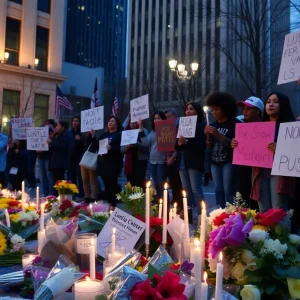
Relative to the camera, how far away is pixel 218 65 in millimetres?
48344

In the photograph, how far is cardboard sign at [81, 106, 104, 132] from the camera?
7.57 meters

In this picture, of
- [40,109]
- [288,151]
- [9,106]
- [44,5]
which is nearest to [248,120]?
[288,151]

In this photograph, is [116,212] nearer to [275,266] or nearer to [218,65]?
[275,266]

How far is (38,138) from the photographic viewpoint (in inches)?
347

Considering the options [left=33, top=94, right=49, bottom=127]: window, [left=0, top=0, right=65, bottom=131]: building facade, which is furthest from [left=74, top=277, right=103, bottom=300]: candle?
[left=33, top=94, right=49, bottom=127]: window

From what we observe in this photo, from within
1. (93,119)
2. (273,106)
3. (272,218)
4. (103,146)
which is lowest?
(272,218)

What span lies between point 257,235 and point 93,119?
6.11 metres

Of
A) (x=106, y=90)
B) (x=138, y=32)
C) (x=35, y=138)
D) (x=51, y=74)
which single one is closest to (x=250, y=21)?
(x=35, y=138)

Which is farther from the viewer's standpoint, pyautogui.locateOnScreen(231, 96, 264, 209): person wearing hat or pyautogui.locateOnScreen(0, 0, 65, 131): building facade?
pyautogui.locateOnScreen(0, 0, 65, 131): building facade

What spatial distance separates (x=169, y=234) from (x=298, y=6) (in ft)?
30.1

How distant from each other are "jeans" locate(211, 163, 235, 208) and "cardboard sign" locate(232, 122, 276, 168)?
912 mm

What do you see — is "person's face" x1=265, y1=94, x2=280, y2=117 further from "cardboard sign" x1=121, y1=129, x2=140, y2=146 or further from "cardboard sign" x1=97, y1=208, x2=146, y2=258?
"cardboard sign" x1=121, y1=129, x2=140, y2=146

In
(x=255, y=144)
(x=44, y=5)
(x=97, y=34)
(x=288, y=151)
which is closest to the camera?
(x=288, y=151)

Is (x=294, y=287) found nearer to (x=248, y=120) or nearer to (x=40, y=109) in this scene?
(x=248, y=120)
